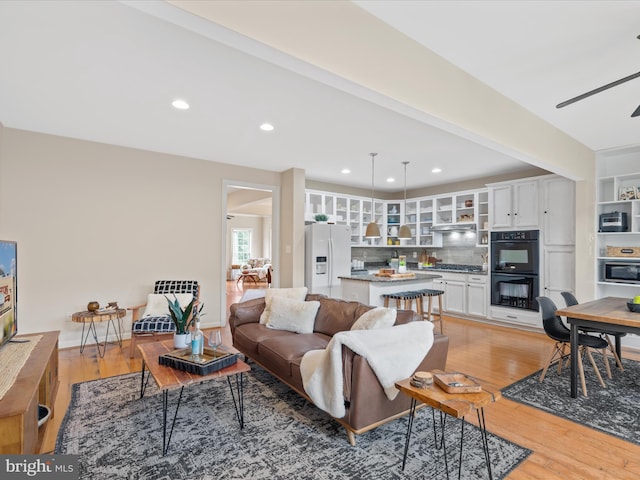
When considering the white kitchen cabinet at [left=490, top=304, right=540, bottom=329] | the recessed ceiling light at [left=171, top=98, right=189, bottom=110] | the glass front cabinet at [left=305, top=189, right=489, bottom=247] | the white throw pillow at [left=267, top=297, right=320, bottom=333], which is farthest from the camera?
the glass front cabinet at [left=305, top=189, right=489, bottom=247]

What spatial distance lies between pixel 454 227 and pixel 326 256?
272 centimetres

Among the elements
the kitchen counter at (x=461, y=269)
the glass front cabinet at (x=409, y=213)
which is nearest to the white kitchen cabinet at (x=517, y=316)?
the kitchen counter at (x=461, y=269)

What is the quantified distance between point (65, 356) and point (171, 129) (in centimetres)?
298

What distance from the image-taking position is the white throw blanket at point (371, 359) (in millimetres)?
2172

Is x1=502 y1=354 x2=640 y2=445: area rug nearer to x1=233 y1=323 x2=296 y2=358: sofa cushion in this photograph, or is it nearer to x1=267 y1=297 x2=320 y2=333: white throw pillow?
x1=267 y1=297 x2=320 y2=333: white throw pillow

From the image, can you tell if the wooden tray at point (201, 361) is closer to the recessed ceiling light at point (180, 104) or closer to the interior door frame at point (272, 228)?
the recessed ceiling light at point (180, 104)

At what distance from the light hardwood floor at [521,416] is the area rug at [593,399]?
0.13 metres

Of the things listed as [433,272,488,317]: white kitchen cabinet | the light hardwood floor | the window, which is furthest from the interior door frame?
the window

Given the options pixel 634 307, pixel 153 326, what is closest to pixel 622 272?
pixel 634 307

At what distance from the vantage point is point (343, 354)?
2178 mm

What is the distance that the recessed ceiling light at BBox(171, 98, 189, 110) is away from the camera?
10.6ft

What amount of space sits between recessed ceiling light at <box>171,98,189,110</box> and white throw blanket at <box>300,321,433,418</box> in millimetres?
2628

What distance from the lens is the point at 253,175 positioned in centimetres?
588

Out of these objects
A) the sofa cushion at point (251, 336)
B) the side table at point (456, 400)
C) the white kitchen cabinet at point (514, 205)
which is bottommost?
the sofa cushion at point (251, 336)
